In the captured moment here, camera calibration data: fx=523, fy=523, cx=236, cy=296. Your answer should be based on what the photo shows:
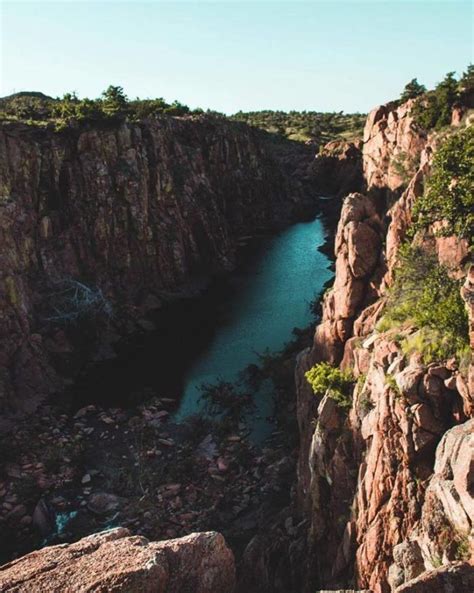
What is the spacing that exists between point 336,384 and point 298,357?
351 inches

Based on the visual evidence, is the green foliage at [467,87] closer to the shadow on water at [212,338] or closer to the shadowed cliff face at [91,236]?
the shadow on water at [212,338]

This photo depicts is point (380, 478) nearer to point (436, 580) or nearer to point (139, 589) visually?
point (436, 580)

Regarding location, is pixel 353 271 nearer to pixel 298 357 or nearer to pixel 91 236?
pixel 298 357

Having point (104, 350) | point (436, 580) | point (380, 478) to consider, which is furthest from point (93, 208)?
point (436, 580)

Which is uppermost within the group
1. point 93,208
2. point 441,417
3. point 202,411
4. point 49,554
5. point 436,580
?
point 93,208

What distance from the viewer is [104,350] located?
44219mm

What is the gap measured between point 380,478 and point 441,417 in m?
2.69

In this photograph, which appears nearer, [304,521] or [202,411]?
[304,521]

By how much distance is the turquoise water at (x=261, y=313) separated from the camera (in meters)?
40.0

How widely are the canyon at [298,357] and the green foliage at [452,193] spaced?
103 centimetres

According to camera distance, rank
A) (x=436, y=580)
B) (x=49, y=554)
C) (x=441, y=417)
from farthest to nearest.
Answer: (x=441, y=417)
(x=49, y=554)
(x=436, y=580)

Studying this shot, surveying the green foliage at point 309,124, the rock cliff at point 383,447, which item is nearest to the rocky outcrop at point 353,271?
the rock cliff at point 383,447

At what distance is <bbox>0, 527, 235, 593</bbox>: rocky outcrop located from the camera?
11.4 m

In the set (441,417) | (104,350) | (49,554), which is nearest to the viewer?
(49,554)
